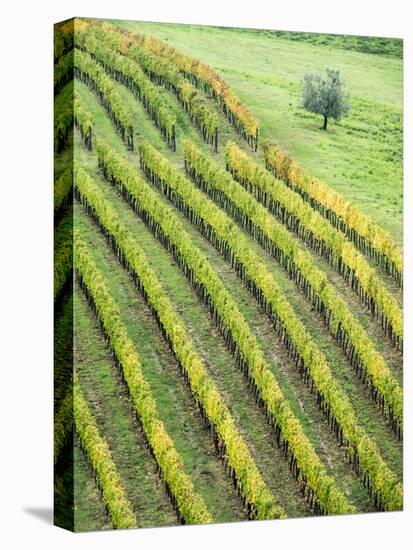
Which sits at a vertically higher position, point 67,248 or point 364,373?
point 67,248

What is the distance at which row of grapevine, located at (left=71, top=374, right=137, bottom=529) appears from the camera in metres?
11.4

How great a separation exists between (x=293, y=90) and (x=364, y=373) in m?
3.03

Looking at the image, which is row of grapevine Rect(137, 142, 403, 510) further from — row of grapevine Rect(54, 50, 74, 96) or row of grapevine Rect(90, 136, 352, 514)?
row of grapevine Rect(54, 50, 74, 96)

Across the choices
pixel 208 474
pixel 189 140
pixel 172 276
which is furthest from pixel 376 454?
pixel 189 140

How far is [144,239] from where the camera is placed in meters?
12.2

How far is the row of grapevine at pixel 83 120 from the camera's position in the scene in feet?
38.2

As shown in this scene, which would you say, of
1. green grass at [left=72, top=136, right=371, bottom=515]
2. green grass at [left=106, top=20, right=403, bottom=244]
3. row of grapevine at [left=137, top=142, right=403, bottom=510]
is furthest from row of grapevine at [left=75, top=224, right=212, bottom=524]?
green grass at [left=106, top=20, right=403, bottom=244]

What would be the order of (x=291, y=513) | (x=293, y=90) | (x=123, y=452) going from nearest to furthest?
(x=123, y=452) → (x=291, y=513) → (x=293, y=90)

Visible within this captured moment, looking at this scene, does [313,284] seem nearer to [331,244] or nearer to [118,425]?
[331,244]

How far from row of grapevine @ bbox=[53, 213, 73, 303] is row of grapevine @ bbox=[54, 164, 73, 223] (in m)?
0.10

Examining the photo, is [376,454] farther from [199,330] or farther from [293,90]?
[293,90]

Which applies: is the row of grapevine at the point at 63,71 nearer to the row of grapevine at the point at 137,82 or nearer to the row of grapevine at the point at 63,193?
the row of grapevine at the point at 137,82

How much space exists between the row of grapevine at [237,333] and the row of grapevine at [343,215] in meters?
1.34

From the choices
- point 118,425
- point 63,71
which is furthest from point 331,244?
point 63,71
